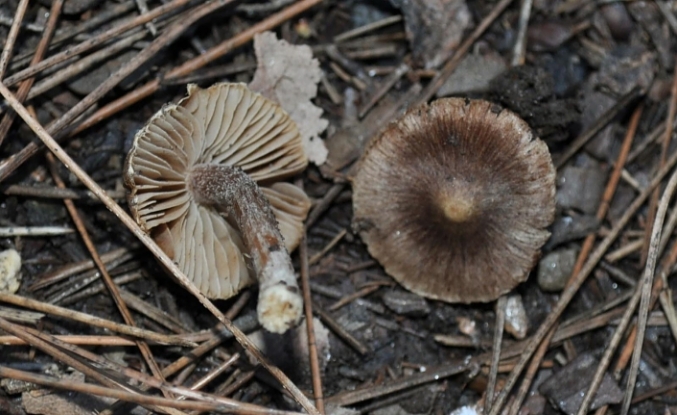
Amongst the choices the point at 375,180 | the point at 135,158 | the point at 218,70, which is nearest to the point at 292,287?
the point at 135,158

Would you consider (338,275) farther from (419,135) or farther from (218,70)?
(218,70)

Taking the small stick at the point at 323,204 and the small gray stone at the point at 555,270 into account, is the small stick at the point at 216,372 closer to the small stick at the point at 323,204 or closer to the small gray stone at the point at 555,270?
the small stick at the point at 323,204

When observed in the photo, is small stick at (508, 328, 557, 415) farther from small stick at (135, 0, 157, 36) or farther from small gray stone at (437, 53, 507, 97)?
small stick at (135, 0, 157, 36)

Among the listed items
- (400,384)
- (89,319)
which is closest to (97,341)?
(89,319)

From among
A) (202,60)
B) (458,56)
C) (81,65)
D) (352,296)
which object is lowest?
(352,296)

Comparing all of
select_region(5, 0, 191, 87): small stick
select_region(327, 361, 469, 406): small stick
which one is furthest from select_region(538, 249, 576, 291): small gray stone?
select_region(5, 0, 191, 87): small stick

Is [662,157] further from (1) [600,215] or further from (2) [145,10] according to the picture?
(2) [145,10]

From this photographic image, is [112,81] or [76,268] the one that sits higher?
[112,81]
